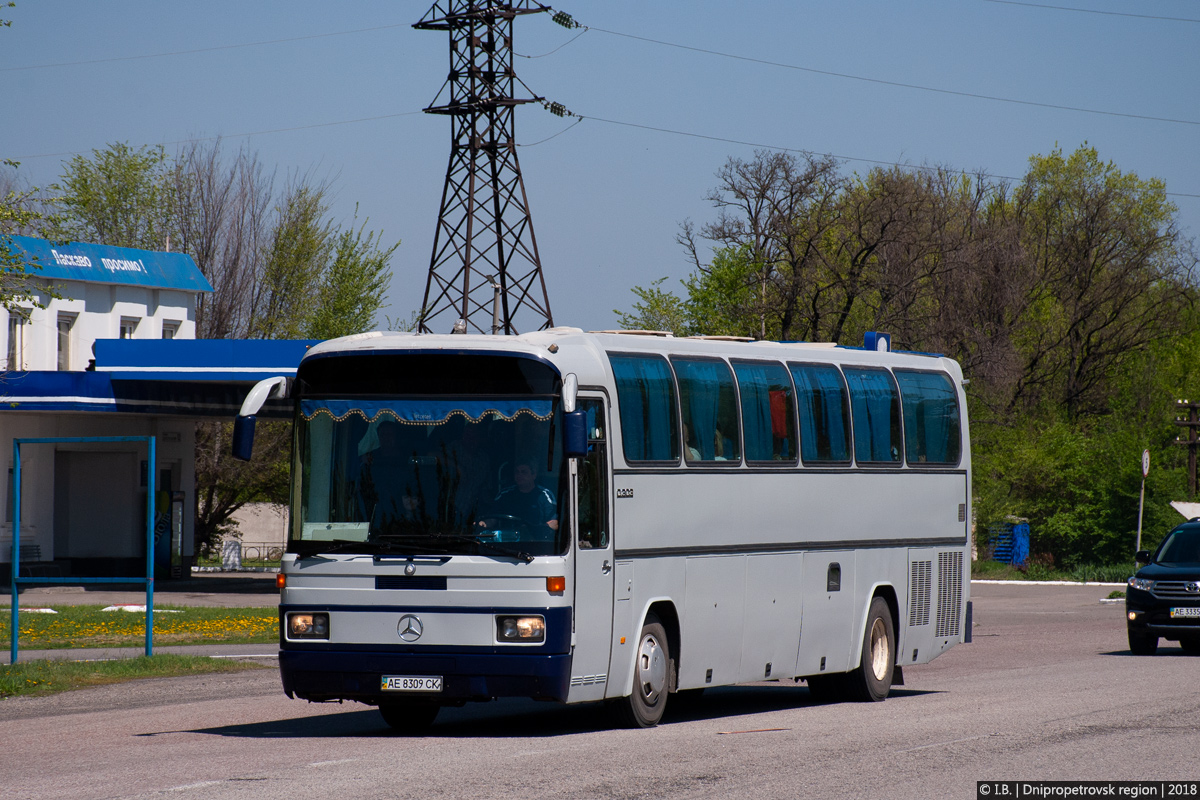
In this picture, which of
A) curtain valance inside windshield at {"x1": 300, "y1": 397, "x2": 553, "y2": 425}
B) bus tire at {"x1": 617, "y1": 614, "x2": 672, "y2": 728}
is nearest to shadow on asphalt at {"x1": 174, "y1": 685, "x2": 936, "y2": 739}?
bus tire at {"x1": 617, "y1": 614, "x2": 672, "y2": 728}

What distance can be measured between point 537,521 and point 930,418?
655 centimetres

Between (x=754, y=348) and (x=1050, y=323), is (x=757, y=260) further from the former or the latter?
(x=754, y=348)

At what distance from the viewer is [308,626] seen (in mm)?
12016

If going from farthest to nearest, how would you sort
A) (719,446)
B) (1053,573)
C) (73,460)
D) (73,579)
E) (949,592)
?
(1053,573) → (73,460) → (73,579) → (949,592) → (719,446)

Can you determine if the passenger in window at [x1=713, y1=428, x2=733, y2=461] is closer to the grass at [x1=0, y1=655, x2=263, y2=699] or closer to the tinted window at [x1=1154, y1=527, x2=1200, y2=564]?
the grass at [x1=0, y1=655, x2=263, y2=699]

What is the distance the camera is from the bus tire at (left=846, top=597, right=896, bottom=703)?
51.9ft

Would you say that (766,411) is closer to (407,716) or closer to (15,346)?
(407,716)

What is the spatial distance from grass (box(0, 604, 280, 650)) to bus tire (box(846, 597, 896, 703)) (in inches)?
415

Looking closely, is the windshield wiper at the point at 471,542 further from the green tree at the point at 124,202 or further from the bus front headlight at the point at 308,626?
the green tree at the point at 124,202

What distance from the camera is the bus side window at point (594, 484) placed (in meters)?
12.0

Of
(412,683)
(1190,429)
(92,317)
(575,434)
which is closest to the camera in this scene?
(575,434)

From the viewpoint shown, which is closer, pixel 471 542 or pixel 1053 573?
pixel 471 542

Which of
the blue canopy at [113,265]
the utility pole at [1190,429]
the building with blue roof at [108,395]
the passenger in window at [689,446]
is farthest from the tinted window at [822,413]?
the utility pole at [1190,429]

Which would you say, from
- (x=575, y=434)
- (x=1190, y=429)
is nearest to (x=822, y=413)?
(x=575, y=434)
